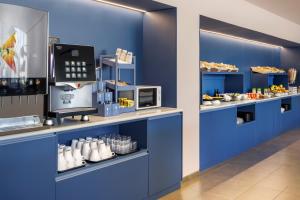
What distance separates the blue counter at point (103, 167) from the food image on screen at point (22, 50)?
34 cm

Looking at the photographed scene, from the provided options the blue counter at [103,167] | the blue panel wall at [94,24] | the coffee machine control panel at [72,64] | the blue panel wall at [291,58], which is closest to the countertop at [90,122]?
the blue counter at [103,167]

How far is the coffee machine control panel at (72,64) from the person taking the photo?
2512mm

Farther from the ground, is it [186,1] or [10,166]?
[186,1]

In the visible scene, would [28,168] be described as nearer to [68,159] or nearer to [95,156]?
[68,159]

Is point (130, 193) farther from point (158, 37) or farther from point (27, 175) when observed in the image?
point (158, 37)

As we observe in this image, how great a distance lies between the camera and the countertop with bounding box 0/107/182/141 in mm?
2184

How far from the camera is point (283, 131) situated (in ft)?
24.2

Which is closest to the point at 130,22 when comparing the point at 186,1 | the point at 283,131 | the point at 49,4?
the point at 186,1

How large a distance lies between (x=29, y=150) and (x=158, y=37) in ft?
7.09

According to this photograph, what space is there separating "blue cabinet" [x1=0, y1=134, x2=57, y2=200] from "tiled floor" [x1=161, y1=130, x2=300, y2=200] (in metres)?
1.52

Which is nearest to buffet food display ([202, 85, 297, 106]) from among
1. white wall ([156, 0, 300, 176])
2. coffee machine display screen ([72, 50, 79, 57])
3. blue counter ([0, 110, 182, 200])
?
white wall ([156, 0, 300, 176])

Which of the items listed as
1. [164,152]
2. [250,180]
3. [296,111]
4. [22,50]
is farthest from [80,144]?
[296,111]

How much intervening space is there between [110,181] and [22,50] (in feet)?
4.14

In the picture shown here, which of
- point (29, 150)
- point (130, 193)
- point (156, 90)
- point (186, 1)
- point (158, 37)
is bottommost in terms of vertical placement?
point (130, 193)
